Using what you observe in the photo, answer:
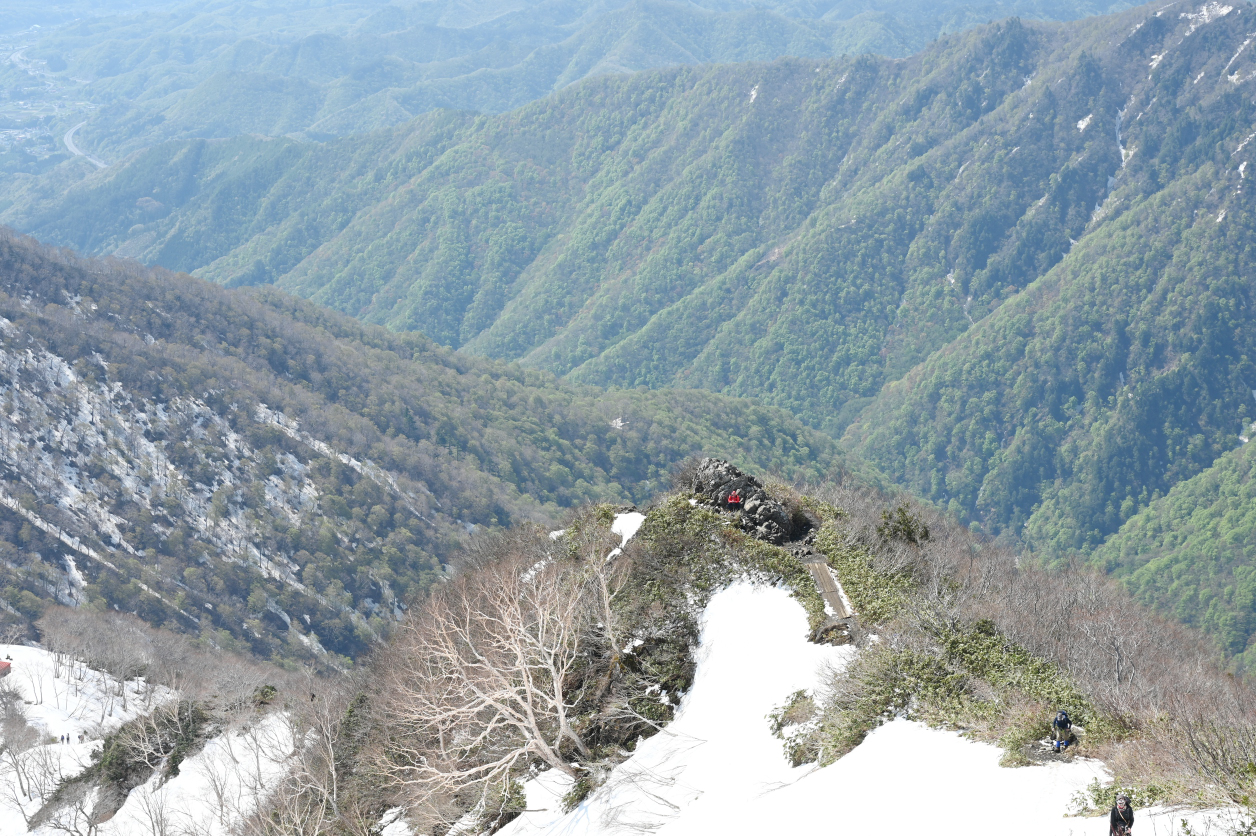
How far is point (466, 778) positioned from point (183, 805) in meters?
27.4

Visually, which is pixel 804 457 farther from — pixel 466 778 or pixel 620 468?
pixel 466 778

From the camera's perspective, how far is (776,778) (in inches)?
1057

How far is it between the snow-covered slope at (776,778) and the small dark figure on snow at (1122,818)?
842mm

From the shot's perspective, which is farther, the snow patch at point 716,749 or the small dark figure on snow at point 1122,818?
the snow patch at point 716,749

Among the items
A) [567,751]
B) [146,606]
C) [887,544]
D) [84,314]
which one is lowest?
[567,751]

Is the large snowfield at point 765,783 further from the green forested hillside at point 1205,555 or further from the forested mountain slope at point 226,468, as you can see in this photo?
the green forested hillside at point 1205,555

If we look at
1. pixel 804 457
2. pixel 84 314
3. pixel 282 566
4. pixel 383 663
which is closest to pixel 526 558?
pixel 383 663

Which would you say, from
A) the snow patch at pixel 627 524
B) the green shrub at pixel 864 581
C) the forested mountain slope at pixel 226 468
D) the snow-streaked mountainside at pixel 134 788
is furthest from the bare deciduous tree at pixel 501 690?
the forested mountain slope at pixel 226 468

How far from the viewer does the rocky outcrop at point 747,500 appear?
42844 millimetres

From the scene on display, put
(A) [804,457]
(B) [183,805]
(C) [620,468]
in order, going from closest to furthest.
→ (B) [183,805] < (C) [620,468] < (A) [804,457]

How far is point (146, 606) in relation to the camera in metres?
106

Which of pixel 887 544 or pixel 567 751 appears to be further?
pixel 887 544

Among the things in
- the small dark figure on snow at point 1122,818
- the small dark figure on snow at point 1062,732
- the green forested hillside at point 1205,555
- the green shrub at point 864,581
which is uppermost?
the green shrub at point 864,581

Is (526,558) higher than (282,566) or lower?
lower
